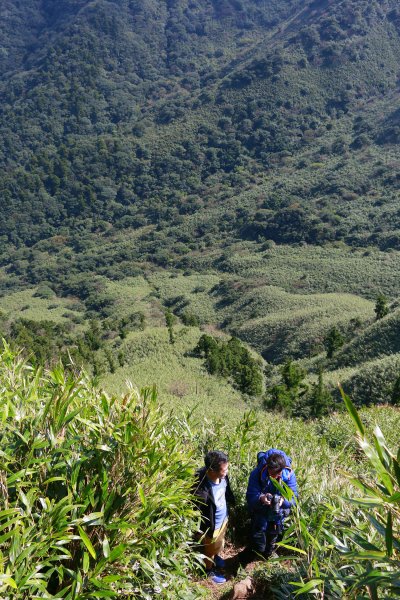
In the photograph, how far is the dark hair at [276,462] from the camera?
12.7 ft

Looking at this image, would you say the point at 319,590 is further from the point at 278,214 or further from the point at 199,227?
the point at 199,227

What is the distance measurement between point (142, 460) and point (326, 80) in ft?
331

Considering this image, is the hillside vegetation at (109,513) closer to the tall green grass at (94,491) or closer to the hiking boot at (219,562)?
the tall green grass at (94,491)

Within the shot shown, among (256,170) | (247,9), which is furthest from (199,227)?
(247,9)

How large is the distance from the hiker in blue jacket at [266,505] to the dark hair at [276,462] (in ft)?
0.07

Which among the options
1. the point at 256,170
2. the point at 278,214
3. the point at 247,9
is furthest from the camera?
the point at 247,9

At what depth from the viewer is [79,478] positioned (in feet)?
10.5

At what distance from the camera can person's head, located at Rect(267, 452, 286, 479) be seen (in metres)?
3.87

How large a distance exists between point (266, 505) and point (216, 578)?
2.52ft

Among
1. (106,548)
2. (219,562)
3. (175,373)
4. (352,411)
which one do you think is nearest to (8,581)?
(106,548)

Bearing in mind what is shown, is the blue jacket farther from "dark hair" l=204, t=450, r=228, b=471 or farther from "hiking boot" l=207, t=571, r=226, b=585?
"hiking boot" l=207, t=571, r=226, b=585

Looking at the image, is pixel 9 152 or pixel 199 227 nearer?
pixel 199 227

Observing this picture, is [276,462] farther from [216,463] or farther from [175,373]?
[175,373]

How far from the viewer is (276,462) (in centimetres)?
387
